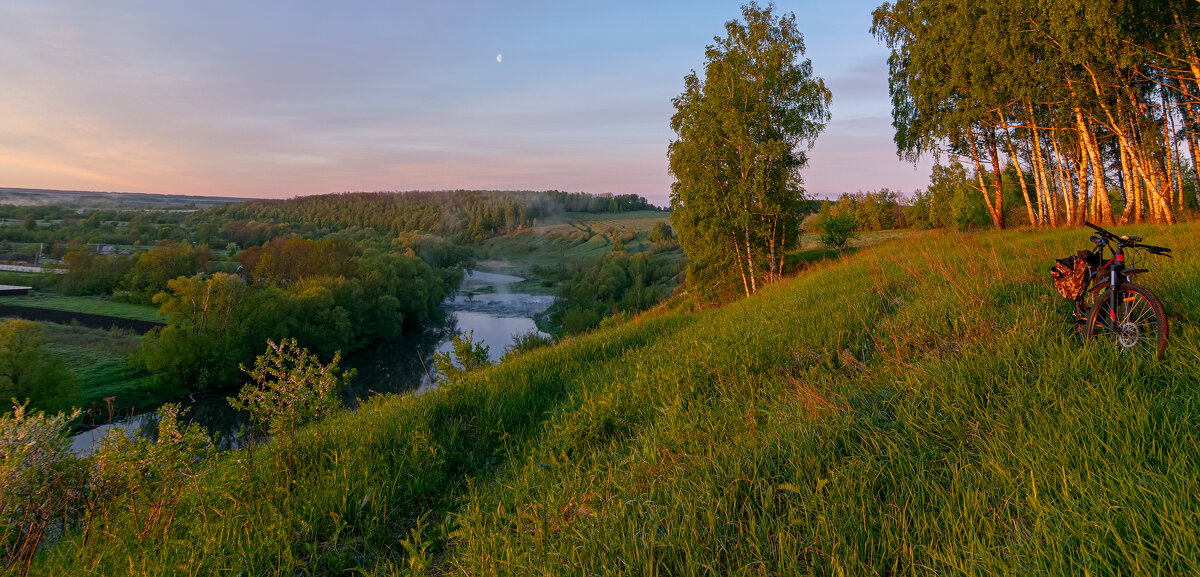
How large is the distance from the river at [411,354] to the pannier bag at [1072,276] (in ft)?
26.0

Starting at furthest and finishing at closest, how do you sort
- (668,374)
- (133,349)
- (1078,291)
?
(133,349)
(668,374)
(1078,291)

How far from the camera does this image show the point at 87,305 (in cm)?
5119

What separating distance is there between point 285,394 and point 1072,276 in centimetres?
752

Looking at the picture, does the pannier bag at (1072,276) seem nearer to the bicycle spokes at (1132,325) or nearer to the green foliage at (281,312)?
the bicycle spokes at (1132,325)

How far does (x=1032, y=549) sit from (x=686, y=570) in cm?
136

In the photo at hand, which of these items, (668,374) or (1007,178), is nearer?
(668,374)

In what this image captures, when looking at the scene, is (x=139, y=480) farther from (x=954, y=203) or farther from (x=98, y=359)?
(x=98, y=359)

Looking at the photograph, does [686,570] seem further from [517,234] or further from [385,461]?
[517,234]

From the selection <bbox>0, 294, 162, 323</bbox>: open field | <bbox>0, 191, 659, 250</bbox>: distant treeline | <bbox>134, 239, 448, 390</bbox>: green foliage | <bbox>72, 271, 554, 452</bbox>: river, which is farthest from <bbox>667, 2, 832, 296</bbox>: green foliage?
<bbox>0, 191, 659, 250</bbox>: distant treeline

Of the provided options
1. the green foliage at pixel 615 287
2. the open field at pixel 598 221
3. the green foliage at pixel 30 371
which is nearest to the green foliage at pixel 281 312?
the green foliage at pixel 30 371

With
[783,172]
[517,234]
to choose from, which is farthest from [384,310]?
[517,234]

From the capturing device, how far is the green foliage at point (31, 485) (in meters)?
3.39

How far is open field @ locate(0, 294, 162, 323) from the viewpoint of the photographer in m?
48.6

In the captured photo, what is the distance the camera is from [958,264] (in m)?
8.75
